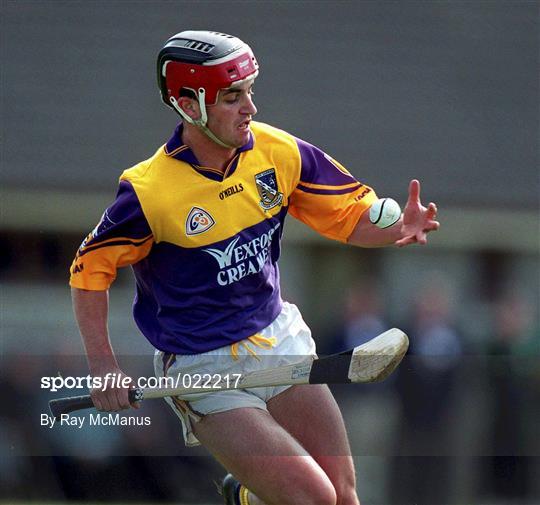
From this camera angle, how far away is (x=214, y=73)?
14.0 ft

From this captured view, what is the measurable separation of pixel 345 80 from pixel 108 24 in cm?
201

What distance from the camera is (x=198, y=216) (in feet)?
14.2

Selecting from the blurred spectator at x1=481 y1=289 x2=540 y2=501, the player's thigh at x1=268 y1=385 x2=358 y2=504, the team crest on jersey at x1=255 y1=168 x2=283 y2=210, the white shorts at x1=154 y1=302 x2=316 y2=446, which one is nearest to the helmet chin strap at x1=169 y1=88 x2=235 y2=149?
the team crest on jersey at x1=255 y1=168 x2=283 y2=210

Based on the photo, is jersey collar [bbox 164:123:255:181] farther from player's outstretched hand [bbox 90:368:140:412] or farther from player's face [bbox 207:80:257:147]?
player's outstretched hand [bbox 90:368:140:412]

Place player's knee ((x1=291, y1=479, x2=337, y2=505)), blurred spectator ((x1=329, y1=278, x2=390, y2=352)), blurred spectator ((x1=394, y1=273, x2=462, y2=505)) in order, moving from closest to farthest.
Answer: player's knee ((x1=291, y1=479, x2=337, y2=505)), blurred spectator ((x1=394, y1=273, x2=462, y2=505)), blurred spectator ((x1=329, y1=278, x2=390, y2=352))

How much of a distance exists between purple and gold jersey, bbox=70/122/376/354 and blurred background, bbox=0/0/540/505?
373 cm

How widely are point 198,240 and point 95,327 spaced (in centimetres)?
52

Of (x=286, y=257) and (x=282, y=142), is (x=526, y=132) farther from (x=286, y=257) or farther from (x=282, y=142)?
(x=282, y=142)

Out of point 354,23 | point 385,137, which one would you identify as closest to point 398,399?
point 385,137

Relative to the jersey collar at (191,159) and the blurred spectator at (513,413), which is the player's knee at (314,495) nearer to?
the jersey collar at (191,159)

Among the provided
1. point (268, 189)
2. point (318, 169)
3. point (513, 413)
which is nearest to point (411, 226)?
point (318, 169)

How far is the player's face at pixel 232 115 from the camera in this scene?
4.29 metres

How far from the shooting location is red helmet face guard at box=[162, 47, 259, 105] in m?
4.25

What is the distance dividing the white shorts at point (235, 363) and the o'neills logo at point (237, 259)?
25 centimetres
